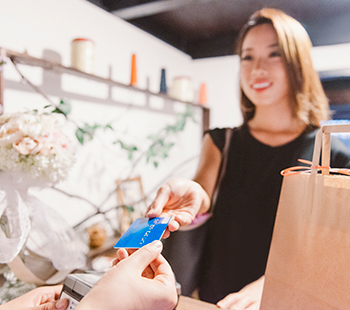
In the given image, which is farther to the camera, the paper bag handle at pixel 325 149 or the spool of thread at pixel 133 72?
the spool of thread at pixel 133 72

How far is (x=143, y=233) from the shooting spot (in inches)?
25.3

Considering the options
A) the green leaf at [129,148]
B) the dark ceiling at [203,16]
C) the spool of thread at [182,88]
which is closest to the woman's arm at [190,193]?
the spool of thread at [182,88]

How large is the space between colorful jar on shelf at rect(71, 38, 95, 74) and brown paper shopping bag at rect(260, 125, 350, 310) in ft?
2.91

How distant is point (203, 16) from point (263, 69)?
1.28 feet

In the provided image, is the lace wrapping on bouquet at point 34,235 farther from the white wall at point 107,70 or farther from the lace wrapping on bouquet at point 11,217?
the white wall at point 107,70

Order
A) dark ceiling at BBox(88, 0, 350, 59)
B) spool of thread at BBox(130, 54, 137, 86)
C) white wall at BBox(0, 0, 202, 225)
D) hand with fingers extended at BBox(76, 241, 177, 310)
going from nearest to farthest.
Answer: hand with fingers extended at BBox(76, 241, 177, 310) < white wall at BBox(0, 0, 202, 225) < dark ceiling at BBox(88, 0, 350, 59) < spool of thread at BBox(130, 54, 137, 86)

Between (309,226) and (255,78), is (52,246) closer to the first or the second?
(309,226)

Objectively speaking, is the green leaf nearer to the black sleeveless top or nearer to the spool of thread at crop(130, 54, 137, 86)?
the spool of thread at crop(130, 54, 137, 86)

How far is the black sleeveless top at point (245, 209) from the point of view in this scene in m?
1.18

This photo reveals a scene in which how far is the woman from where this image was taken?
3.79 feet

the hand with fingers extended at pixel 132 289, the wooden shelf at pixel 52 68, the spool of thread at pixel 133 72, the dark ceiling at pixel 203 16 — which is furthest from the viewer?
the spool of thread at pixel 133 72

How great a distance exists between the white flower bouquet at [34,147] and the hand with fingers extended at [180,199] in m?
0.33

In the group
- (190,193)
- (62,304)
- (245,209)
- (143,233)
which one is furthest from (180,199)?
(62,304)

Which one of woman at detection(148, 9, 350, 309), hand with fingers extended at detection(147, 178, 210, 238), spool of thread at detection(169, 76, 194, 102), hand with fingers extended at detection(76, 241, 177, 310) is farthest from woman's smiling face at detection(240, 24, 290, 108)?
hand with fingers extended at detection(76, 241, 177, 310)
